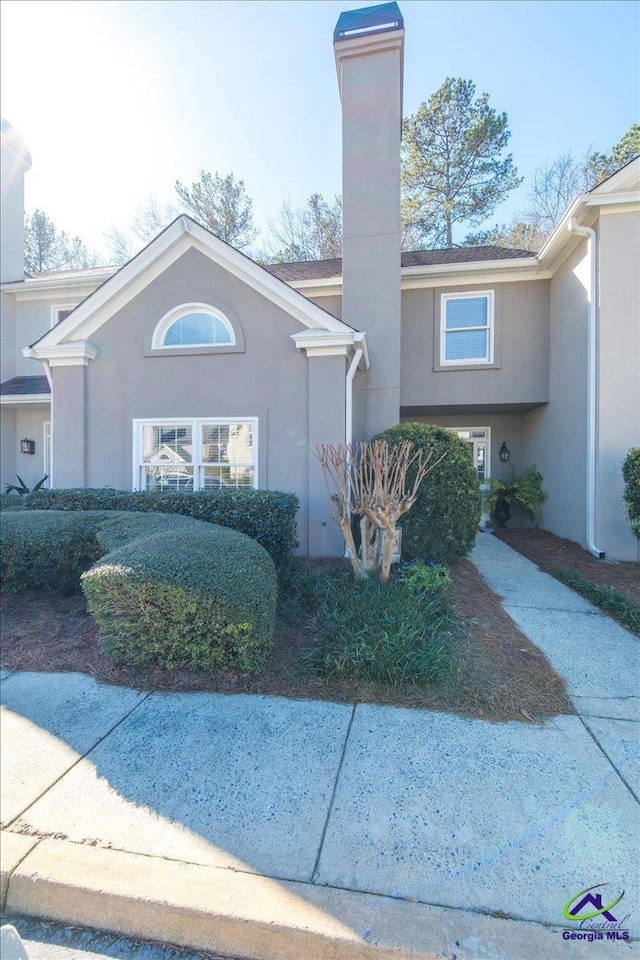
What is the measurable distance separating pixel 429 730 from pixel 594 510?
616cm

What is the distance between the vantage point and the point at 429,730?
9.95ft

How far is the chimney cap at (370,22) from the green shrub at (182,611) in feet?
33.8

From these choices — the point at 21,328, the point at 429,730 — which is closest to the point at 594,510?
the point at 429,730

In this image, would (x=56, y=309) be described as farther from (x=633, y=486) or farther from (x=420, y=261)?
(x=633, y=486)

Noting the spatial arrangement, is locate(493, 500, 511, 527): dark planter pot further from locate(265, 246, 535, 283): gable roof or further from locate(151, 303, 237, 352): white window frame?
locate(151, 303, 237, 352): white window frame

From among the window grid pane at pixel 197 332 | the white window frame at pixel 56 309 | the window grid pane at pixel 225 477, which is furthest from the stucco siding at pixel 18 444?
the window grid pane at pixel 225 477

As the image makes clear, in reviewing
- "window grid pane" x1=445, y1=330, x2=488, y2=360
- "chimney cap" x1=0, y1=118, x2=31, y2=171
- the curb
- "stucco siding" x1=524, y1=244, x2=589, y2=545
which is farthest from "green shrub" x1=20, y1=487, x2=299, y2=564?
"chimney cap" x1=0, y1=118, x2=31, y2=171

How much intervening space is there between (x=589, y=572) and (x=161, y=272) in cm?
851

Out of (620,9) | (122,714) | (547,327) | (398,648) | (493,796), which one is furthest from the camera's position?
(547,327)

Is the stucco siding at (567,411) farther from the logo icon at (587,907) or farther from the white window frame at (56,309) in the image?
the white window frame at (56,309)

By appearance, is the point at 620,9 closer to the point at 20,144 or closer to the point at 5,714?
the point at 5,714

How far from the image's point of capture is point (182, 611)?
3.62 metres

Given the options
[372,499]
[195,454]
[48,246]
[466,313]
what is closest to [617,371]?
[466,313]

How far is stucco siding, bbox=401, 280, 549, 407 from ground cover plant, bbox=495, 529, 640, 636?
3.27 meters
